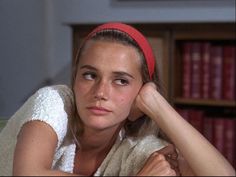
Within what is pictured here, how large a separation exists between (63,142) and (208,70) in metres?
1.24

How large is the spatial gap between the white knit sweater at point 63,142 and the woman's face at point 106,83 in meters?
0.06

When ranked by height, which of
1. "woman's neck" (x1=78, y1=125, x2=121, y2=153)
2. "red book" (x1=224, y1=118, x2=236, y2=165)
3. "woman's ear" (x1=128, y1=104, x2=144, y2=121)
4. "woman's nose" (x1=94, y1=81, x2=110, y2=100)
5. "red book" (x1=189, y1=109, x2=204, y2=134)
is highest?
"woman's nose" (x1=94, y1=81, x2=110, y2=100)

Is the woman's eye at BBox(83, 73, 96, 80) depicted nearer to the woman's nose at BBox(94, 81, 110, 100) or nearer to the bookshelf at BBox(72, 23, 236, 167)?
the woman's nose at BBox(94, 81, 110, 100)

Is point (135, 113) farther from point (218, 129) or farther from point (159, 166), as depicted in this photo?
point (218, 129)

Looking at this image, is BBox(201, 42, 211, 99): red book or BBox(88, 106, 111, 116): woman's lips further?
BBox(201, 42, 211, 99): red book

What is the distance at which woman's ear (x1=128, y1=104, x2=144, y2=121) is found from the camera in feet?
3.51

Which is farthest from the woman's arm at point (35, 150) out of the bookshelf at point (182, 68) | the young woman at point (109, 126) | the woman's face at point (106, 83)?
the bookshelf at point (182, 68)

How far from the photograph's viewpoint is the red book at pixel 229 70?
6.97 feet

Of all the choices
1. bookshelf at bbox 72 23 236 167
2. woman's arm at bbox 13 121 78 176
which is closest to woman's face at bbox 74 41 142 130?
woman's arm at bbox 13 121 78 176

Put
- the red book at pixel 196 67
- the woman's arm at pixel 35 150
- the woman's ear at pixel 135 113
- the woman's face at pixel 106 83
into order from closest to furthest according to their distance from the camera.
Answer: the woman's arm at pixel 35 150, the woman's face at pixel 106 83, the woman's ear at pixel 135 113, the red book at pixel 196 67

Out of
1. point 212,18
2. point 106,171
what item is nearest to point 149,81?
point 106,171

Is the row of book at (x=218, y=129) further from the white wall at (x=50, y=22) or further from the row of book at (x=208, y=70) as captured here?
the white wall at (x=50, y=22)

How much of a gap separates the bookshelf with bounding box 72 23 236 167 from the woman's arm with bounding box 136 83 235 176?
99 cm

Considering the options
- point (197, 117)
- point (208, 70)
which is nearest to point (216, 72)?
point (208, 70)
